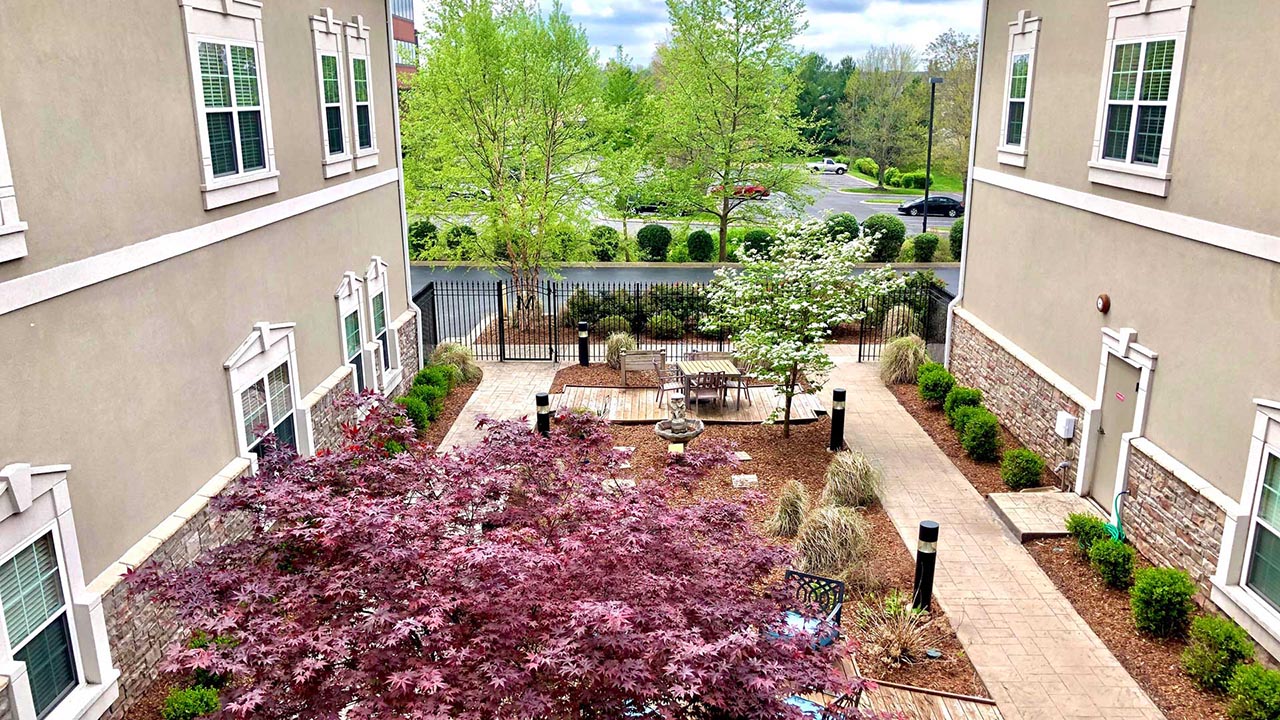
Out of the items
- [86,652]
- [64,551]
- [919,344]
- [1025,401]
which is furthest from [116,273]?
[919,344]

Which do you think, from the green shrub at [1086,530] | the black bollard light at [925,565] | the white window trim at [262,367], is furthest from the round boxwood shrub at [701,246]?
the black bollard light at [925,565]

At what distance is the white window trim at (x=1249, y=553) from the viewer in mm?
7750

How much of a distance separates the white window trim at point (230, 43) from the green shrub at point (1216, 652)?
417 inches

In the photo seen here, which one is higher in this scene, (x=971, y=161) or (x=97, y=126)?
(x=97, y=126)

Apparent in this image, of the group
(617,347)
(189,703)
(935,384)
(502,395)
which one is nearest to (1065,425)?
(935,384)

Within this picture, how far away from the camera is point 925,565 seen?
9.20 m

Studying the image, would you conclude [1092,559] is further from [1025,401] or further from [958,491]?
[1025,401]

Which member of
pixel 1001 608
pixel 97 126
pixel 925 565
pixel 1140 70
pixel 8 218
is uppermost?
pixel 1140 70

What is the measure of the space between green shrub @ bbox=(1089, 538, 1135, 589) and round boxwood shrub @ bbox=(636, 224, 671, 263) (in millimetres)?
23245

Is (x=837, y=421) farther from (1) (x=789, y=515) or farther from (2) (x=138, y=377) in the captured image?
(2) (x=138, y=377)

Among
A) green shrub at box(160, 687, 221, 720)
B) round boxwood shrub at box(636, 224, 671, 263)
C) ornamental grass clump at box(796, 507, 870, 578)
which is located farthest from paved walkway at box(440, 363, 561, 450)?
round boxwood shrub at box(636, 224, 671, 263)

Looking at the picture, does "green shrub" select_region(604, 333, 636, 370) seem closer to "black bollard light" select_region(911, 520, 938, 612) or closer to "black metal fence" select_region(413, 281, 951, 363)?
"black metal fence" select_region(413, 281, 951, 363)

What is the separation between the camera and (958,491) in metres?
12.5

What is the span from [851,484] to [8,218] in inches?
387
